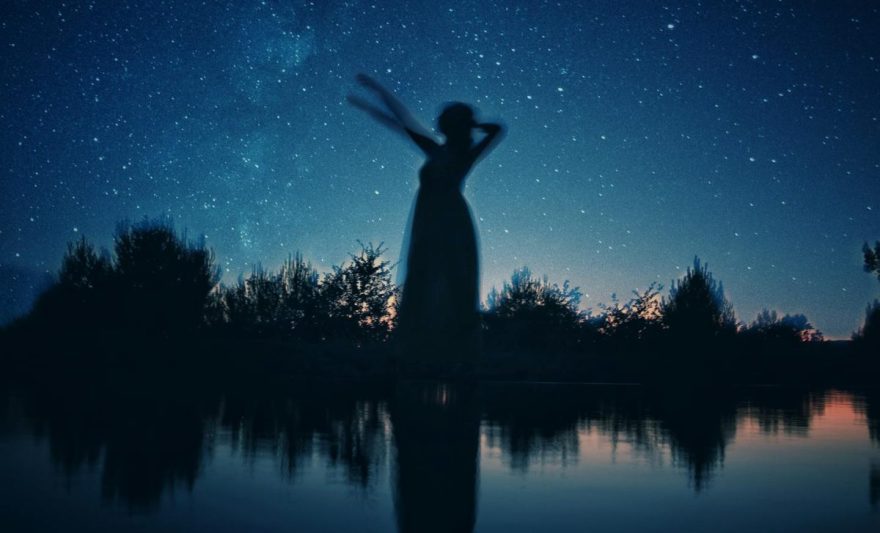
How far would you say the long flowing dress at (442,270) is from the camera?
7.60 meters

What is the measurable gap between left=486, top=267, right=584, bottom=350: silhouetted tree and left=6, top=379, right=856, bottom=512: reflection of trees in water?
19.7 meters


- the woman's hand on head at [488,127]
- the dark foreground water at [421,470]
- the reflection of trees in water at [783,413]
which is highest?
the woman's hand on head at [488,127]

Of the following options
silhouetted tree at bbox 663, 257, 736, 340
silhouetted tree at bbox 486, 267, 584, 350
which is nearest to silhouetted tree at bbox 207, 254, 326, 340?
silhouetted tree at bbox 486, 267, 584, 350

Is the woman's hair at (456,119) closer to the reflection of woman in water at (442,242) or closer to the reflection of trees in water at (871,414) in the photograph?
the reflection of woman in water at (442,242)

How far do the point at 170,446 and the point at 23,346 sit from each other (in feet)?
73.8

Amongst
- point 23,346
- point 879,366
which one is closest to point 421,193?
point 23,346

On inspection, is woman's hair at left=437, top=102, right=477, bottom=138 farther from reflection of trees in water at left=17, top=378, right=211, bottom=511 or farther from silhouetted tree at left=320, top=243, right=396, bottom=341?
silhouetted tree at left=320, top=243, right=396, bottom=341

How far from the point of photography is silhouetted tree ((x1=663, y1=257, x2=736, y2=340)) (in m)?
32.0

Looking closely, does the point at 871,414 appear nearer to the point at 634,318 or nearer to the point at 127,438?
the point at 127,438

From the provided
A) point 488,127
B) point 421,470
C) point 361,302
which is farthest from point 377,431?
point 361,302

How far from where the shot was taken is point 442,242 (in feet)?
25.4

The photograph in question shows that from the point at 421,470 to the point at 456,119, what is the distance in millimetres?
5143

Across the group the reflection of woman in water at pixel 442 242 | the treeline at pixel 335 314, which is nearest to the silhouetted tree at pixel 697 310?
the treeline at pixel 335 314

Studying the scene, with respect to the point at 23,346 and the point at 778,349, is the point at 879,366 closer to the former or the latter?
the point at 778,349
